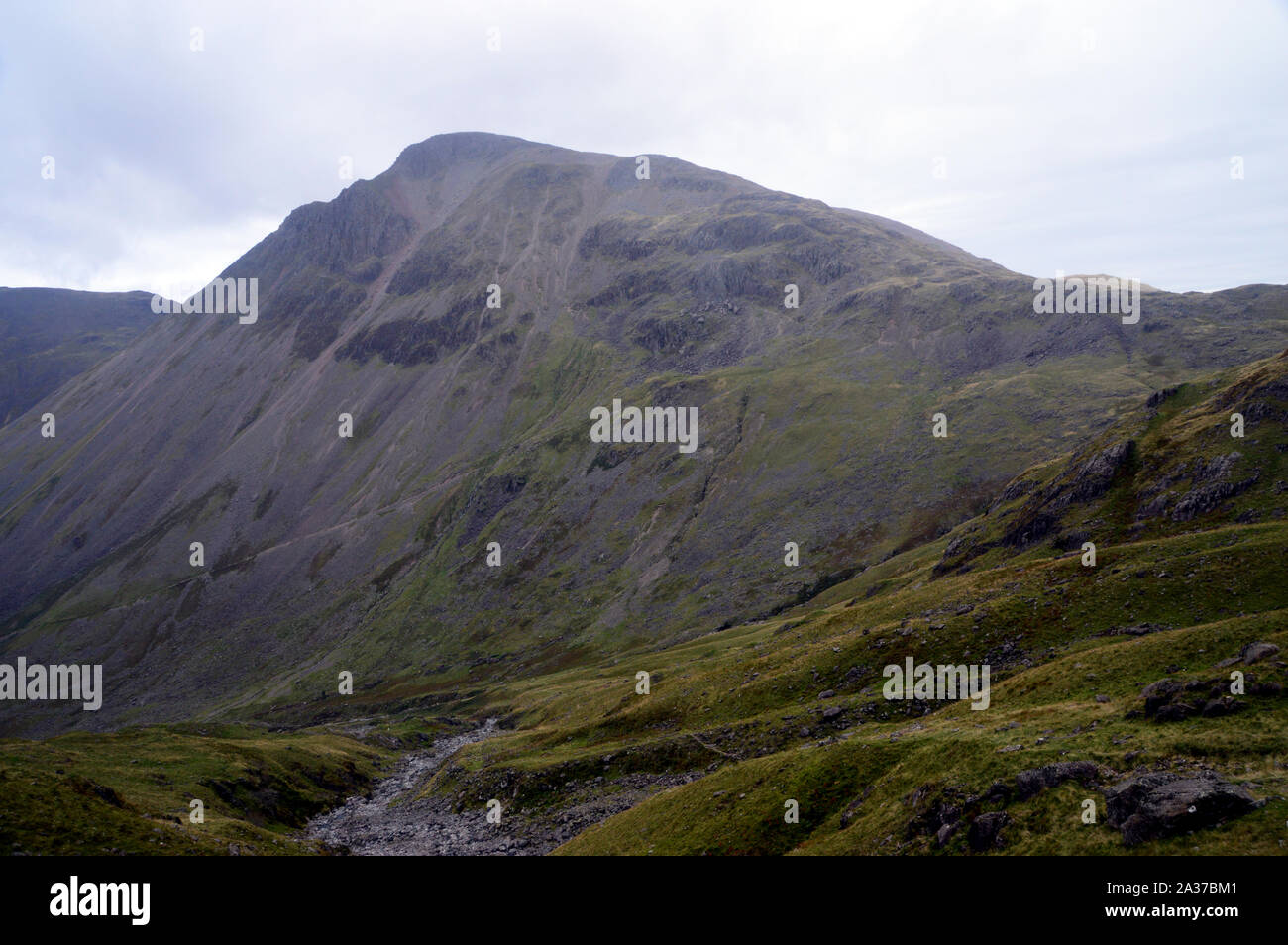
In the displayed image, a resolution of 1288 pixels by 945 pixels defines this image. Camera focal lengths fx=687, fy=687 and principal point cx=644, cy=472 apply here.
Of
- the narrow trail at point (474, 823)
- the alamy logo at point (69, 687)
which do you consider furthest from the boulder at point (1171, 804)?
the alamy logo at point (69, 687)

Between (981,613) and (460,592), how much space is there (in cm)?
15393

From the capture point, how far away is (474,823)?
56.0 metres

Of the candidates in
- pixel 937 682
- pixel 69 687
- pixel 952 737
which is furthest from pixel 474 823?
pixel 69 687

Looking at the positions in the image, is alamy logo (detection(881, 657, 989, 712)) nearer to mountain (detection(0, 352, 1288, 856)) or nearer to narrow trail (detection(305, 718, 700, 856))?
mountain (detection(0, 352, 1288, 856))

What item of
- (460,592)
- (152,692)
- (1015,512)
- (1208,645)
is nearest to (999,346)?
(1015,512)

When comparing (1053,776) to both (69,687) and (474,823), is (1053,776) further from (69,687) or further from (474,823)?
(69,687)

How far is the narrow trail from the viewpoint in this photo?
49.5 m

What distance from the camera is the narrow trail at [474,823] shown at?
49500 mm

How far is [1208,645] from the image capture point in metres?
35.5

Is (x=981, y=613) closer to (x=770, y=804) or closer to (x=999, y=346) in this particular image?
(x=770, y=804)
